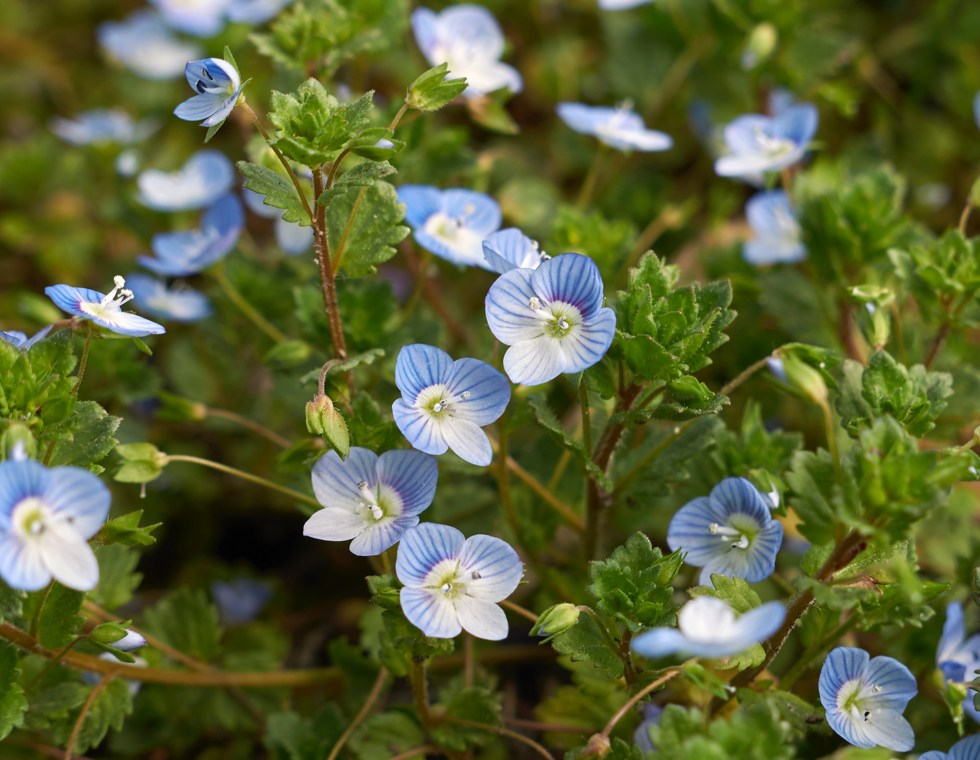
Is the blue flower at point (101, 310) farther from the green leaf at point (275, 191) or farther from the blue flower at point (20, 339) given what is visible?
the green leaf at point (275, 191)

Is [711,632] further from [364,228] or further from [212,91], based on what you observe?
[212,91]

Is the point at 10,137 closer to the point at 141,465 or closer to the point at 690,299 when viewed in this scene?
the point at 141,465

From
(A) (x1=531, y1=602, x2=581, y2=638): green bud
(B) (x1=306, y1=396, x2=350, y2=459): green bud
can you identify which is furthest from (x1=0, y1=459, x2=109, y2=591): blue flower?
(A) (x1=531, y1=602, x2=581, y2=638): green bud

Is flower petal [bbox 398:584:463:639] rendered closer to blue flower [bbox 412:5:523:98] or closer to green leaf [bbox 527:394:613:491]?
green leaf [bbox 527:394:613:491]

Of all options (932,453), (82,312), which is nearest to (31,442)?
(82,312)

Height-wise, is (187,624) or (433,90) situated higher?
(433,90)

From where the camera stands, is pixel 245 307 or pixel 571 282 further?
pixel 245 307

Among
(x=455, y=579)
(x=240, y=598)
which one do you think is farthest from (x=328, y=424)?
(x=240, y=598)
